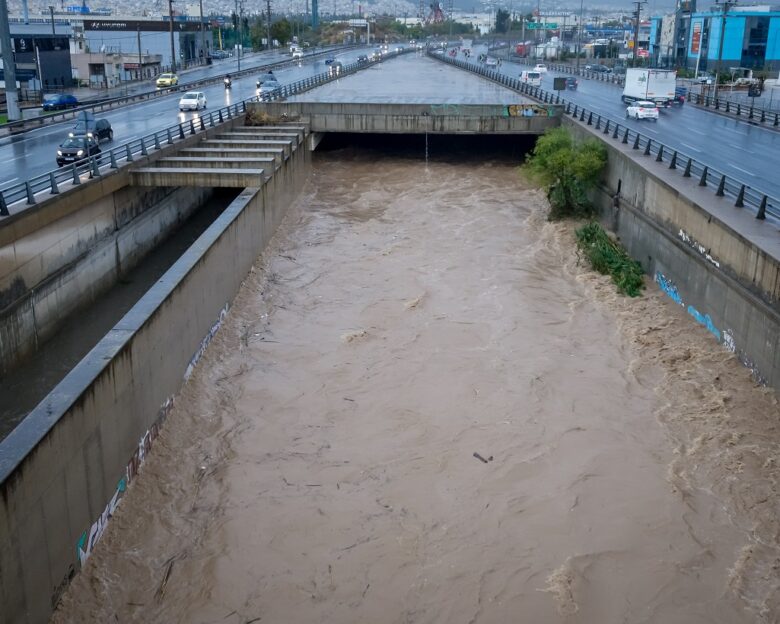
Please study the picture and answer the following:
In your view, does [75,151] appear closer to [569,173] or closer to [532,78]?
[569,173]

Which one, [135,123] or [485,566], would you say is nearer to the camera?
[485,566]

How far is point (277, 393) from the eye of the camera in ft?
63.2

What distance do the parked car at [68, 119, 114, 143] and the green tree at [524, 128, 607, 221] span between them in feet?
59.2

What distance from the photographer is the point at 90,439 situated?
43.3 ft

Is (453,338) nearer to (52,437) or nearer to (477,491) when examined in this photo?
(477,491)

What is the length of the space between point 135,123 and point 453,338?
1187 inches

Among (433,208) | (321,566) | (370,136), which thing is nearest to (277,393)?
(321,566)

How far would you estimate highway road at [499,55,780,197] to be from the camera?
3120cm

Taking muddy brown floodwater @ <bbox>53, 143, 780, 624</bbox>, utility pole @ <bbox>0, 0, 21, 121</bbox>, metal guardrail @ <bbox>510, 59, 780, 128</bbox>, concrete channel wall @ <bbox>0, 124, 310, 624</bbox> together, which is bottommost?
muddy brown floodwater @ <bbox>53, 143, 780, 624</bbox>

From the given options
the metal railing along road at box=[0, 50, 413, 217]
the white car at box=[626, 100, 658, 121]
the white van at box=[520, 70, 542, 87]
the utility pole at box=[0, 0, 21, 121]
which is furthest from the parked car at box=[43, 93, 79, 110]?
the white van at box=[520, 70, 542, 87]

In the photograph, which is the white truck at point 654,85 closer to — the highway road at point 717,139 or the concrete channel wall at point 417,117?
the highway road at point 717,139

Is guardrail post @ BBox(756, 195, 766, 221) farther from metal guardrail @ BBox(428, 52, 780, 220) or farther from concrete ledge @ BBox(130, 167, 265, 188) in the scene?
concrete ledge @ BBox(130, 167, 265, 188)

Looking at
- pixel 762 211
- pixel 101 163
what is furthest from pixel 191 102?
pixel 762 211

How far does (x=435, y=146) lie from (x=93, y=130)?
21731mm
